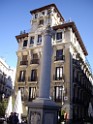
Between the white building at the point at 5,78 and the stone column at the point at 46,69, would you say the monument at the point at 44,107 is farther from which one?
the white building at the point at 5,78

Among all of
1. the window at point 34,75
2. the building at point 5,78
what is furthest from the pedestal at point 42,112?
the building at point 5,78

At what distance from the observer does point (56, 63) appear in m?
29.2

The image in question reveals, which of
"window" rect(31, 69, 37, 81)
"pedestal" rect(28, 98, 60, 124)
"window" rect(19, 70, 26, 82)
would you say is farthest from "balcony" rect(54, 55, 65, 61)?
"pedestal" rect(28, 98, 60, 124)

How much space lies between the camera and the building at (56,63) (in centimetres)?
2752

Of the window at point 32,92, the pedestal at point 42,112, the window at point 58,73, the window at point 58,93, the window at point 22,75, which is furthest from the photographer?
the window at point 22,75

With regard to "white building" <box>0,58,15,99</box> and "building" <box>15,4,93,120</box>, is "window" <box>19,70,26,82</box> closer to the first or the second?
"building" <box>15,4,93,120</box>

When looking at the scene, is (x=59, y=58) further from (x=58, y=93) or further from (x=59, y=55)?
(x=58, y=93)

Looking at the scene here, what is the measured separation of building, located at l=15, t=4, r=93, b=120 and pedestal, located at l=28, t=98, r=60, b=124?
15.1m

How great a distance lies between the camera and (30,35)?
33219 mm

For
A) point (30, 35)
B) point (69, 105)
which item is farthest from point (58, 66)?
point (30, 35)

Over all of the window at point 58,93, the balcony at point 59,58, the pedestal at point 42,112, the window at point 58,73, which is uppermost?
the balcony at point 59,58

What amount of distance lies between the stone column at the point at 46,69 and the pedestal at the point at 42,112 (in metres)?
0.64

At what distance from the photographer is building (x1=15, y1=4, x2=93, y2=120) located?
27.5m

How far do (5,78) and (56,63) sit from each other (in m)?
24.7
